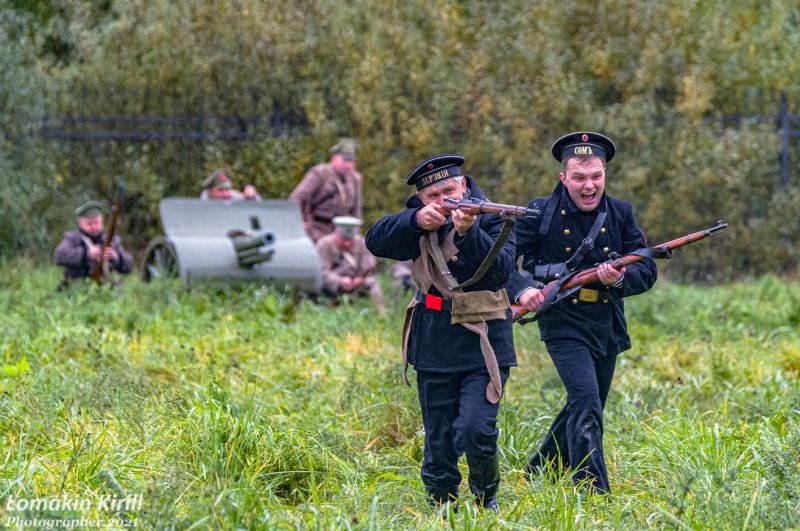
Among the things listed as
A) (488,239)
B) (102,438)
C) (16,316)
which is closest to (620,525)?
(488,239)

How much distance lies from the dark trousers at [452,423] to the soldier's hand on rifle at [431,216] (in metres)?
0.64

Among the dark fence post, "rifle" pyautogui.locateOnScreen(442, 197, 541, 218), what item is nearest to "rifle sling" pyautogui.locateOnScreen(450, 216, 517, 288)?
"rifle" pyautogui.locateOnScreen(442, 197, 541, 218)

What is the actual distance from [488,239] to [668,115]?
10.7 m

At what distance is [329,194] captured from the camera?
12461 millimetres

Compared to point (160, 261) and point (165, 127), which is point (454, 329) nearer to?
point (160, 261)

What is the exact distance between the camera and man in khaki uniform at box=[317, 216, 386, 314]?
1127cm

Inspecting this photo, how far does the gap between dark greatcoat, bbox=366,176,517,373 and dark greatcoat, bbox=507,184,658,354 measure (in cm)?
50

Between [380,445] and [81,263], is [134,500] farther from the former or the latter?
[81,263]

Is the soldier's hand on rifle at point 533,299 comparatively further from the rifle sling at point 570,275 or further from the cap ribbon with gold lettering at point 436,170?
the cap ribbon with gold lettering at point 436,170

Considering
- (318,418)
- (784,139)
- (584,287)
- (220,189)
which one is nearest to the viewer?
(584,287)

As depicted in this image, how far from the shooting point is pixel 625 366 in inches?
331

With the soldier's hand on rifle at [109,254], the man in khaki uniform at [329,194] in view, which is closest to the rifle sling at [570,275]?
the soldier's hand on rifle at [109,254]

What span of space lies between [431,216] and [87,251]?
6.55 m

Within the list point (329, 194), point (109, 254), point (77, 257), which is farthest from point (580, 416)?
point (329, 194)
